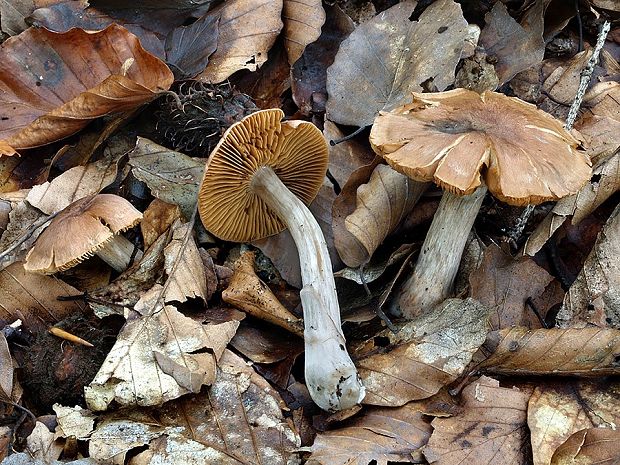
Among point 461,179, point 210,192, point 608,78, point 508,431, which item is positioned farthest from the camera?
point 608,78

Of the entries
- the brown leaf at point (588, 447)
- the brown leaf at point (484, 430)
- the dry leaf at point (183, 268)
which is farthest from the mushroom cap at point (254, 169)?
the brown leaf at point (588, 447)

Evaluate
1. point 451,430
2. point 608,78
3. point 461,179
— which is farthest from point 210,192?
point 608,78

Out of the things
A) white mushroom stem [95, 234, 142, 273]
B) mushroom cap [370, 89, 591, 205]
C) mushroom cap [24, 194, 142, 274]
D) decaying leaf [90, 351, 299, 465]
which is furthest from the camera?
white mushroom stem [95, 234, 142, 273]

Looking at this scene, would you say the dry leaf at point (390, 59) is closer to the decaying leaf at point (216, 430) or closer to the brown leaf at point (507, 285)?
the brown leaf at point (507, 285)

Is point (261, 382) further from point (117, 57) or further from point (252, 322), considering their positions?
point (117, 57)

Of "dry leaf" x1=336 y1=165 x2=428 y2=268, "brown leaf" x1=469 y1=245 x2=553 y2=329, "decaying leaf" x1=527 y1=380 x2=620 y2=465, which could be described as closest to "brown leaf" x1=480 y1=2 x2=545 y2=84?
"dry leaf" x1=336 y1=165 x2=428 y2=268

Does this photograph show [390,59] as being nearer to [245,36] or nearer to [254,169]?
[245,36]

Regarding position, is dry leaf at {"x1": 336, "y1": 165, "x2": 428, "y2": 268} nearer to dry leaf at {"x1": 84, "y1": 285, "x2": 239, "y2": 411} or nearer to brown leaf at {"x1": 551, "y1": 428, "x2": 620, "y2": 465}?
dry leaf at {"x1": 84, "y1": 285, "x2": 239, "y2": 411}
